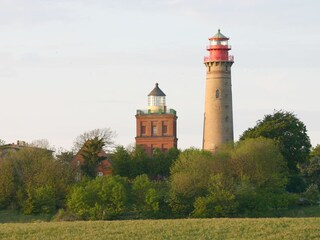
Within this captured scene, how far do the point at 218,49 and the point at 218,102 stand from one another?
16.6 feet

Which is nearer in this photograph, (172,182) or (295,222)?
(295,222)

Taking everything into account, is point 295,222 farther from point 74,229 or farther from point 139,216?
point 139,216

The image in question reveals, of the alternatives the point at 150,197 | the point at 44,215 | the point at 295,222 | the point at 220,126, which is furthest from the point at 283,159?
the point at 295,222

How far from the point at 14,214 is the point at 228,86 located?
1100 inches

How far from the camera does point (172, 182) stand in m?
67.3

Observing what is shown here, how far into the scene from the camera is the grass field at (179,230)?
34.8 m

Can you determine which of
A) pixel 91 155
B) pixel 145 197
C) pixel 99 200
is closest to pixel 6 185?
pixel 99 200

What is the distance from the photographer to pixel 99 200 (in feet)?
207

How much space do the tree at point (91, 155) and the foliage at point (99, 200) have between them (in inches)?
560

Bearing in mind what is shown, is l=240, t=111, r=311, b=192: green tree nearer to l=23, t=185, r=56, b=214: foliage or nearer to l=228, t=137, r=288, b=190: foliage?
l=228, t=137, r=288, b=190: foliage

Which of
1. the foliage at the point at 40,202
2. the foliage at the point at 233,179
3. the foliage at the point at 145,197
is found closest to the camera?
the foliage at the point at 145,197

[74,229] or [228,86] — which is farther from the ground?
[228,86]

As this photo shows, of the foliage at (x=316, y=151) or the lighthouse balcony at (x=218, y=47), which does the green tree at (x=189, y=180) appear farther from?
the foliage at (x=316, y=151)

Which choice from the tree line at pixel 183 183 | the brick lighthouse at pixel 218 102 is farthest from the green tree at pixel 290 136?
the brick lighthouse at pixel 218 102
